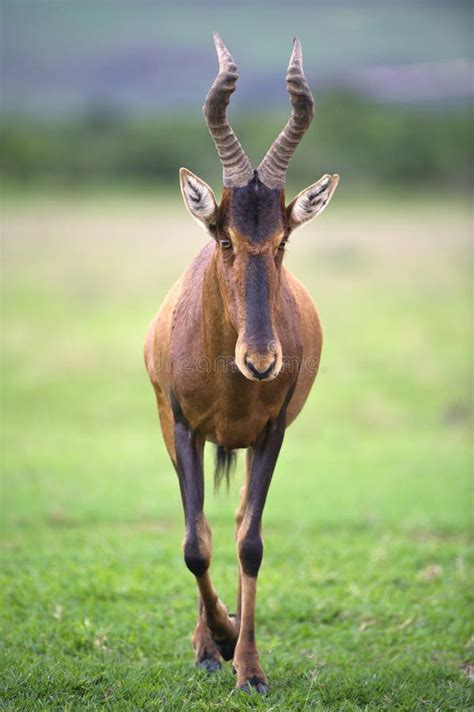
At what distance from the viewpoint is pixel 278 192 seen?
6527mm

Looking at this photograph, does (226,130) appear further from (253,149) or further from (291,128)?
(253,149)

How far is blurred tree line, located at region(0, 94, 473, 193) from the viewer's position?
62344mm

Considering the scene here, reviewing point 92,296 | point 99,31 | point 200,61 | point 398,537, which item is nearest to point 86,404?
point 92,296

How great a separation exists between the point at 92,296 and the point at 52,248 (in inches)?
254

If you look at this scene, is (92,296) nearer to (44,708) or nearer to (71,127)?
(44,708)


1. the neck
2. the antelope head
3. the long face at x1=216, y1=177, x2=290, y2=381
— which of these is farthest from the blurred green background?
the antelope head

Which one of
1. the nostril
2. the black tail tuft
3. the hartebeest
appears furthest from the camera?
the black tail tuft

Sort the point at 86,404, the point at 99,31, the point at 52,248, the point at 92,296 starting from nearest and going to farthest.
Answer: the point at 86,404 < the point at 92,296 < the point at 52,248 < the point at 99,31

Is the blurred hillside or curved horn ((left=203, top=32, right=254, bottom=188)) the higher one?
the blurred hillside

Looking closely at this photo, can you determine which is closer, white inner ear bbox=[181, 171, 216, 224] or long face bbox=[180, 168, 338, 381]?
long face bbox=[180, 168, 338, 381]

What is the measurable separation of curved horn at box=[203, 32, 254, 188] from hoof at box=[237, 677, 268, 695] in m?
3.42

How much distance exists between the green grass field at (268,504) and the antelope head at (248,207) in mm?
2728

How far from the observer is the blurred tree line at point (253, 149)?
6234 cm

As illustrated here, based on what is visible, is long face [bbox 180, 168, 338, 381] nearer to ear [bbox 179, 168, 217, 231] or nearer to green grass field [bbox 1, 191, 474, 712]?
ear [bbox 179, 168, 217, 231]
